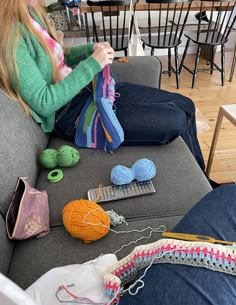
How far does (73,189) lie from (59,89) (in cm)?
39

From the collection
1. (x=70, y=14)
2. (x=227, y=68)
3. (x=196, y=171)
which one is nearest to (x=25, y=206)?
(x=196, y=171)

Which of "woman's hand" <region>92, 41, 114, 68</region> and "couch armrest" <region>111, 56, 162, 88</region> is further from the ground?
"woman's hand" <region>92, 41, 114, 68</region>

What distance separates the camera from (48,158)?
104 centimetres

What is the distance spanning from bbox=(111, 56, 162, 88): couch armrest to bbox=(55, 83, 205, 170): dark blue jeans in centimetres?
18

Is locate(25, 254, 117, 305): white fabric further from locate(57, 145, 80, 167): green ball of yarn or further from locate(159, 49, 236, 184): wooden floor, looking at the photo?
locate(159, 49, 236, 184): wooden floor

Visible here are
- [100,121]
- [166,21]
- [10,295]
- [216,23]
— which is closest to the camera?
[10,295]

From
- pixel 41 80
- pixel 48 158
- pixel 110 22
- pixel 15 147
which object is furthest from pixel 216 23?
pixel 15 147

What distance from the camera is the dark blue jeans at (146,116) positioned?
3.77 ft

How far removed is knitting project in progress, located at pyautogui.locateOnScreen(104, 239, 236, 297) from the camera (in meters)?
0.54

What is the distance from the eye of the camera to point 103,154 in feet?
3.75

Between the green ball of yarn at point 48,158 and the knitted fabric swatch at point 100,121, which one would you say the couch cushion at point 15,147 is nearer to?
the green ball of yarn at point 48,158

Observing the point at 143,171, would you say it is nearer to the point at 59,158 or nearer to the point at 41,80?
the point at 59,158

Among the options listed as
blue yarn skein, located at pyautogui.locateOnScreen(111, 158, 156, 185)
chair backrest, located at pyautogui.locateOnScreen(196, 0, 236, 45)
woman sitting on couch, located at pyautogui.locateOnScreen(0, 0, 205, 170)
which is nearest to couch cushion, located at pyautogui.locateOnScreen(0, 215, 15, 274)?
blue yarn skein, located at pyautogui.locateOnScreen(111, 158, 156, 185)

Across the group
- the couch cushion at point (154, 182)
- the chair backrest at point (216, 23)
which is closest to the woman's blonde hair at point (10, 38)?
the couch cushion at point (154, 182)
